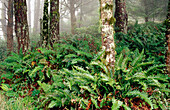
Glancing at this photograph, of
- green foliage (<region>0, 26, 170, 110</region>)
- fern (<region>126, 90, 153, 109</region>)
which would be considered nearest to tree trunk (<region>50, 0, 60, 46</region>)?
green foliage (<region>0, 26, 170, 110</region>)

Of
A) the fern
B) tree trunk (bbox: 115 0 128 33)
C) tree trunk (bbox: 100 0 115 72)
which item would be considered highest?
tree trunk (bbox: 115 0 128 33)

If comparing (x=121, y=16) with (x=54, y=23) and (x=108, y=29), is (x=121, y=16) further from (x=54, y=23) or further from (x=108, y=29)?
(x=108, y=29)

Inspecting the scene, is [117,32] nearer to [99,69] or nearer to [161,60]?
[161,60]

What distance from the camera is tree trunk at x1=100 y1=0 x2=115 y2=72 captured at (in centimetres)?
440

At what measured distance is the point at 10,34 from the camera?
9734 mm

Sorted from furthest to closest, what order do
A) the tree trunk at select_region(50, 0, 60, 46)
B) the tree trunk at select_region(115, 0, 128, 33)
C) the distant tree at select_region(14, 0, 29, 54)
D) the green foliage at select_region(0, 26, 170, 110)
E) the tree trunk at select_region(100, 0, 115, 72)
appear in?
the tree trunk at select_region(115, 0, 128, 33) → the tree trunk at select_region(50, 0, 60, 46) → the distant tree at select_region(14, 0, 29, 54) → the tree trunk at select_region(100, 0, 115, 72) → the green foliage at select_region(0, 26, 170, 110)

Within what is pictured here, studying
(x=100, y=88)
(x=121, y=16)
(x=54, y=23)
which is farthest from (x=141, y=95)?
(x=121, y=16)

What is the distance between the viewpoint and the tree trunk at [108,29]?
440 centimetres

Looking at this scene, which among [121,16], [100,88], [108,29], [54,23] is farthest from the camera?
[121,16]

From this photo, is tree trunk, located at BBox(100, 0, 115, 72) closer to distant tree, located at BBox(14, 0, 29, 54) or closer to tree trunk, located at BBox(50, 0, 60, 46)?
tree trunk, located at BBox(50, 0, 60, 46)

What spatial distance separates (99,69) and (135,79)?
1.12 meters

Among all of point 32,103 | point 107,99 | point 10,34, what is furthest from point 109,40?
point 10,34

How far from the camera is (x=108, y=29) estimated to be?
443 cm

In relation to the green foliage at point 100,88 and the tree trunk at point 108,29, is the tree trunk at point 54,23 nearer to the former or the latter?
the green foliage at point 100,88
